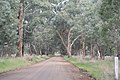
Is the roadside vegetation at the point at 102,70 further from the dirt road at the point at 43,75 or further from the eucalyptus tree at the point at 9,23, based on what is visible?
the eucalyptus tree at the point at 9,23

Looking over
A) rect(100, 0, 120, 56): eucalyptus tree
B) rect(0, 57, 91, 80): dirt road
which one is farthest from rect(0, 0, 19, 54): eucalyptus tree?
rect(100, 0, 120, 56): eucalyptus tree

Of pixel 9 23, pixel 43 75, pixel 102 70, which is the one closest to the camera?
pixel 102 70

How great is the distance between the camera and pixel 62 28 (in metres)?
69.8

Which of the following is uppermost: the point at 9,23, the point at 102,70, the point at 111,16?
the point at 9,23

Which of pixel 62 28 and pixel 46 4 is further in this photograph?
pixel 62 28

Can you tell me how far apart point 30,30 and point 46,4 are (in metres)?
9.38


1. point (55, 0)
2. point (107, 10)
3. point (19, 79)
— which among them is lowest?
point (19, 79)

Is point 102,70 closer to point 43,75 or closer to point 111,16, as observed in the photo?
point 43,75

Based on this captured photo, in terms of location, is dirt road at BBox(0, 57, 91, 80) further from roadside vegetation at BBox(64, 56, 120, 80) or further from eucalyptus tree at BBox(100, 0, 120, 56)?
eucalyptus tree at BBox(100, 0, 120, 56)

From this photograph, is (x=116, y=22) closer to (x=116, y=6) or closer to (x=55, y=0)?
(x=116, y=6)

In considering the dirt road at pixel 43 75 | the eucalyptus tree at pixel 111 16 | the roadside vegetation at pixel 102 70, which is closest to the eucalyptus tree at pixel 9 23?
the dirt road at pixel 43 75

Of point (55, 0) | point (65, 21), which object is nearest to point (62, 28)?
point (65, 21)

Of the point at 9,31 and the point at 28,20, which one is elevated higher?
the point at 28,20

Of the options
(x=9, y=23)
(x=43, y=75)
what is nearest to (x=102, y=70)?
(x=43, y=75)
